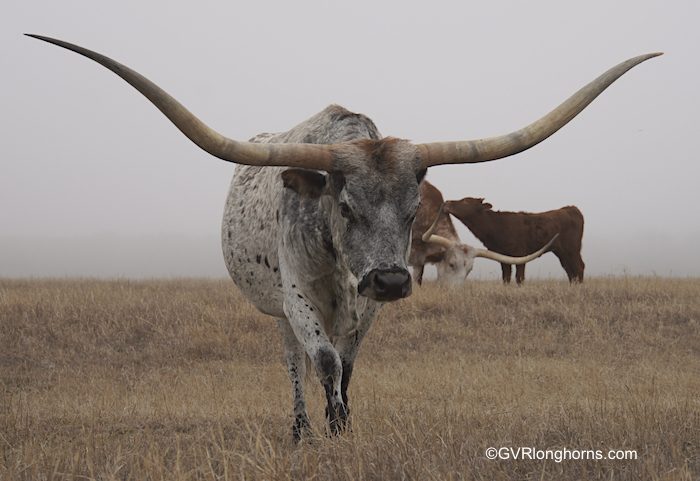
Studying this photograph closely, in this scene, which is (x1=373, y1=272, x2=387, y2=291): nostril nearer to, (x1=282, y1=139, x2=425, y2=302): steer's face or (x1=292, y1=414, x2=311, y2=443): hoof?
(x1=282, y1=139, x2=425, y2=302): steer's face

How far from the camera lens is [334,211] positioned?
438 centimetres

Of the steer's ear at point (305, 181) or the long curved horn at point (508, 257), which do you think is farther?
the long curved horn at point (508, 257)

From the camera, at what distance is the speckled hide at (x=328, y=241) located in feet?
13.3

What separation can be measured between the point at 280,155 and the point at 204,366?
247 inches

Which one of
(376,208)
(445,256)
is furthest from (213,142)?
(445,256)

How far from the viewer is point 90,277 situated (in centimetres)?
1723

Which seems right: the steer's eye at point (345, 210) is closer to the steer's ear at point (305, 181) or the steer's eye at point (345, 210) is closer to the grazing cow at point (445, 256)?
the steer's ear at point (305, 181)

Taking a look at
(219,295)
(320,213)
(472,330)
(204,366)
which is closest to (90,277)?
(219,295)

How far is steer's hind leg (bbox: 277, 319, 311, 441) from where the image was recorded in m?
5.40

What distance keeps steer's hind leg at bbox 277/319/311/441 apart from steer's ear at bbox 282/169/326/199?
1.72m

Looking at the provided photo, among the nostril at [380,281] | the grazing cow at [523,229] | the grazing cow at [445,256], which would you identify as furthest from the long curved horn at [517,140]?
the grazing cow at [523,229]

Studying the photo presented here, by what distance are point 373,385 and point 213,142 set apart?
4.43m

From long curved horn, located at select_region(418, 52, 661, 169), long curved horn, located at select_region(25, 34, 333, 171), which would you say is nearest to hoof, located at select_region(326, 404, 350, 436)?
long curved horn, located at select_region(25, 34, 333, 171)

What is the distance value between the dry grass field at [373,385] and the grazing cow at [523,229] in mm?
2049
